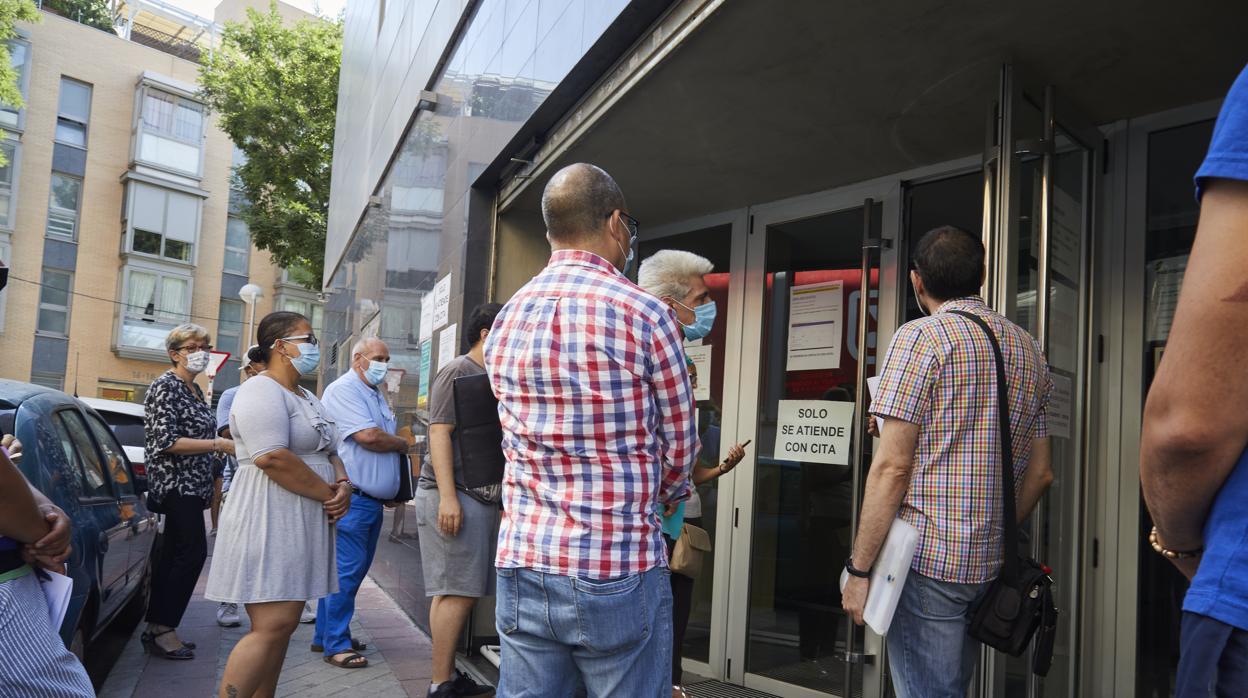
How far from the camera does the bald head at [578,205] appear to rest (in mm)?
2180

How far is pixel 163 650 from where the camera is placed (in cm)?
541

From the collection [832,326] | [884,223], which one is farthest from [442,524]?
[884,223]

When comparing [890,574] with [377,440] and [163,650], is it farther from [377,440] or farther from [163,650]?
[163,650]

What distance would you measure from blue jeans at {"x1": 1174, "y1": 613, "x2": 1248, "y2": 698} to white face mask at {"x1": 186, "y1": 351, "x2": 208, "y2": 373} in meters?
5.75

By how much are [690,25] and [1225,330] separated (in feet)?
8.75

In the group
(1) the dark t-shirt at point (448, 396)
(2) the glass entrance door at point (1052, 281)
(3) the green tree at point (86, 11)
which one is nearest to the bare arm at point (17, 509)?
(1) the dark t-shirt at point (448, 396)

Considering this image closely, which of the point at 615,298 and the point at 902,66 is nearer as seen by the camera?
the point at 615,298

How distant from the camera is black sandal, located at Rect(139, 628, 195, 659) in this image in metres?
5.41

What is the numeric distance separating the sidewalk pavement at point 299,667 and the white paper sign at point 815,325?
8.28 feet

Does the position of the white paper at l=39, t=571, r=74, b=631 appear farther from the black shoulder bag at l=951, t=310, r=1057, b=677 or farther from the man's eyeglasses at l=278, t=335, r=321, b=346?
the black shoulder bag at l=951, t=310, r=1057, b=677

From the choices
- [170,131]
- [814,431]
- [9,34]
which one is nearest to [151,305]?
[170,131]

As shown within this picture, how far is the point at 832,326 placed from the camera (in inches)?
198

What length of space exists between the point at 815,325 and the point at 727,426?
0.80 meters

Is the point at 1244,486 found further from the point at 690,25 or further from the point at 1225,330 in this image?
the point at 690,25
